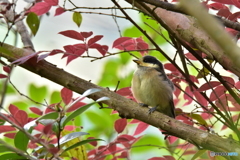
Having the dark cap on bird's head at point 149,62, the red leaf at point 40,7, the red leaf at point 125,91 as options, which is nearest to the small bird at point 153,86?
the dark cap on bird's head at point 149,62

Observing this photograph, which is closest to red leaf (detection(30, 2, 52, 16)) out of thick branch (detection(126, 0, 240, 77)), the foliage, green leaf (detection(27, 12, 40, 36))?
the foliage

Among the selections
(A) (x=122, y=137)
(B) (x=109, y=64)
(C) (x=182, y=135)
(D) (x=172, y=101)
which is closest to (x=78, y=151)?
(A) (x=122, y=137)

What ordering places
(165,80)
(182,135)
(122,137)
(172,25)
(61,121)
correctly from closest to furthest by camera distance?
(61,121), (182,135), (172,25), (122,137), (165,80)

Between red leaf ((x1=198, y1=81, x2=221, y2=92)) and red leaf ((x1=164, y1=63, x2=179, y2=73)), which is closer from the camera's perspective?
red leaf ((x1=198, y1=81, x2=221, y2=92))

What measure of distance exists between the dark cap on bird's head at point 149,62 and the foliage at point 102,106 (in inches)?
3.4

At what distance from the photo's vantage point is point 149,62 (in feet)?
6.75

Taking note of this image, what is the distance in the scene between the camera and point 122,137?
1371 mm

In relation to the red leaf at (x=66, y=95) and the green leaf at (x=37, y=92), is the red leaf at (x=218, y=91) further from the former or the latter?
the green leaf at (x=37, y=92)

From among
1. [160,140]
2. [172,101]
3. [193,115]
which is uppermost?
[193,115]

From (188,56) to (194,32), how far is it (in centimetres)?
21

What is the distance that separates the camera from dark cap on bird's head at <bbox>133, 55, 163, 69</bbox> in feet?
6.66

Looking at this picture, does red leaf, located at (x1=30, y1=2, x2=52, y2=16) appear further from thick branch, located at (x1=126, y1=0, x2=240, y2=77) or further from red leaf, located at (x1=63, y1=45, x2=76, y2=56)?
thick branch, located at (x1=126, y1=0, x2=240, y2=77)

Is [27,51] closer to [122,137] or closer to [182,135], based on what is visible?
[122,137]

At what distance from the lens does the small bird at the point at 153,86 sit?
6.52 feet
